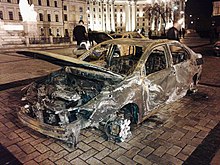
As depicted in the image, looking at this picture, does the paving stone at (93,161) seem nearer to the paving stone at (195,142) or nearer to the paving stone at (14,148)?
the paving stone at (14,148)

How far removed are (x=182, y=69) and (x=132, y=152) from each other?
2.56 metres

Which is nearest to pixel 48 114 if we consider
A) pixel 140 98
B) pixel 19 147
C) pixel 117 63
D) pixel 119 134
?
pixel 19 147

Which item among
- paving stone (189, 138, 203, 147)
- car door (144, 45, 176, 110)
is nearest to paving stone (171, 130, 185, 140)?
paving stone (189, 138, 203, 147)

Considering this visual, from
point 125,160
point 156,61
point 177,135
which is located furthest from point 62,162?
point 156,61

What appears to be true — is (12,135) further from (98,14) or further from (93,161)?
(98,14)

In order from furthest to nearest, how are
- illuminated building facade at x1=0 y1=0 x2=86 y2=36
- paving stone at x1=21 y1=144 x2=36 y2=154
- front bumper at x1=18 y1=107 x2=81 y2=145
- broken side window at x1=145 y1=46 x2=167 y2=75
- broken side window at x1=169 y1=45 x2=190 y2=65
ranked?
illuminated building facade at x1=0 y1=0 x2=86 y2=36 → broken side window at x1=169 y1=45 x2=190 y2=65 → broken side window at x1=145 y1=46 x2=167 y2=75 → paving stone at x1=21 y1=144 x2=36 y2=154 → front bumper at x1=18 y1=107 x2=81 y2=145

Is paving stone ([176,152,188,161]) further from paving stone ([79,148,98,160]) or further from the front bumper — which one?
the front bumper

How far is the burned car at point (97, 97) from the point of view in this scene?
3.01 meters

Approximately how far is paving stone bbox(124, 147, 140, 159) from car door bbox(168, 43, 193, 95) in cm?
208

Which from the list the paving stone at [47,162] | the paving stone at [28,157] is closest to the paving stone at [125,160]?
the paving stone at [47,162]

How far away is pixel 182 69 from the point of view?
477cm

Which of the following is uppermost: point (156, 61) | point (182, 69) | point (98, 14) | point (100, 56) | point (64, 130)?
point (98, 14)

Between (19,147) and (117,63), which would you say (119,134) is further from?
(117,63)

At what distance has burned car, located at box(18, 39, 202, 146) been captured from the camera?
3014mm
